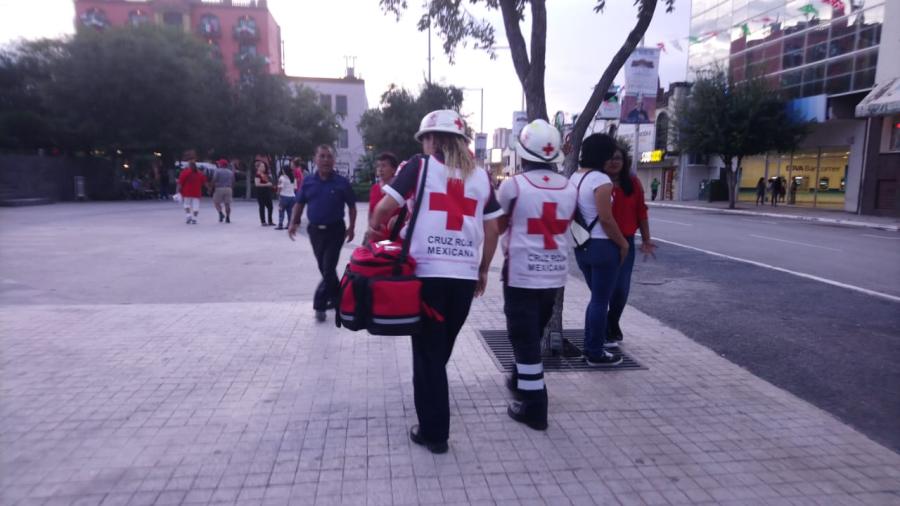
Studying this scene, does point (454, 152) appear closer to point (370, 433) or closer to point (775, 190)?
point (370, 433)

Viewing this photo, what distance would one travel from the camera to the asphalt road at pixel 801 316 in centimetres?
446

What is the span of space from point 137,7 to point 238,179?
105ft

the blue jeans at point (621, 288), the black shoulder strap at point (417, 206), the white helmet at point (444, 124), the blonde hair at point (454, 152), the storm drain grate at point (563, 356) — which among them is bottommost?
the storm drain grate at point (563, 356)

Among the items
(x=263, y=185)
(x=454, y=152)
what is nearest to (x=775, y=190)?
(x=263, y=185)

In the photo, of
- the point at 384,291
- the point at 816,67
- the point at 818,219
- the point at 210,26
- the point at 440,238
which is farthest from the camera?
the point at 210,26

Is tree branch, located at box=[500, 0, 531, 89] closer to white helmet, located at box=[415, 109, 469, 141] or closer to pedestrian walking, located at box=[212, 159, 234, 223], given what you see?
white helmet, located at box=[415, 109, 469, 141]

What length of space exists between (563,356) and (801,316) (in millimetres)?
3518

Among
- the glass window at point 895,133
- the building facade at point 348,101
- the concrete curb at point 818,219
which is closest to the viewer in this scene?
the concrete curb at point 818,219

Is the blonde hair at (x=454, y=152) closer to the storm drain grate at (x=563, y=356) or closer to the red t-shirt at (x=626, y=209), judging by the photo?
the storm drain grate at (x=563, y=356)

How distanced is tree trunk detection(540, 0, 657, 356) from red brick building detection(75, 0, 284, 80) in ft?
191

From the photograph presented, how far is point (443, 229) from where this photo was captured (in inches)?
125

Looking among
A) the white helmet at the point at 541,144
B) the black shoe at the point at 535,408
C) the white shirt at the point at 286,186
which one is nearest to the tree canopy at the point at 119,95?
the white shirt at the point at 286,186

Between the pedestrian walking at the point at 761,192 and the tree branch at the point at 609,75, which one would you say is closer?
the tree branch at the point at 609,75

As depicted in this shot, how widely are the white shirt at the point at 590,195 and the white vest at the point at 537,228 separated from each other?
632 millimetres
